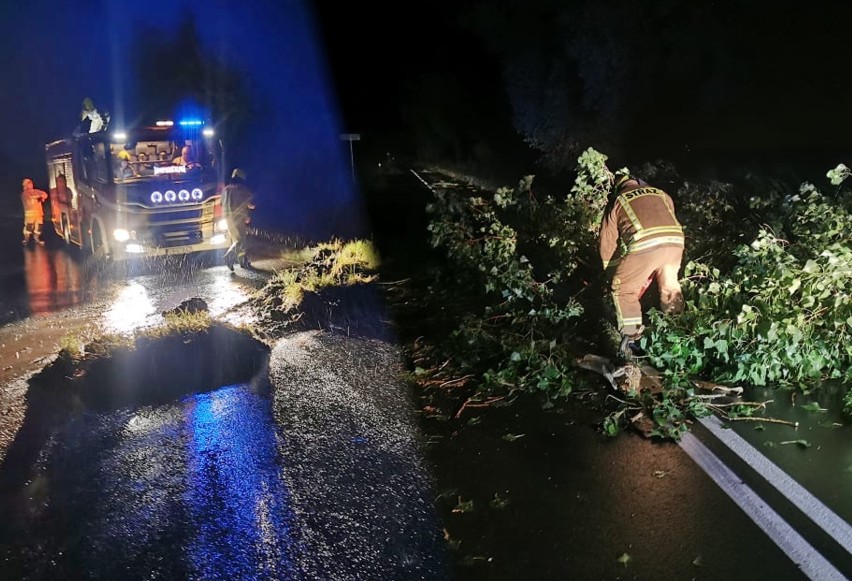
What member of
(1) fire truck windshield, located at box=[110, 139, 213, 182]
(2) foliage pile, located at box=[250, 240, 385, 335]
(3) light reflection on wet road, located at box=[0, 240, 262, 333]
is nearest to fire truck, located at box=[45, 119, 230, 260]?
(1) fire truck windshield, located at box=[110, 139, 213, 182]

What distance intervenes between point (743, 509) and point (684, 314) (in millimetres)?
2033

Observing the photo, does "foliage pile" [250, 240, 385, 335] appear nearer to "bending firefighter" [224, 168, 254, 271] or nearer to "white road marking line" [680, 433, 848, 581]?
"bending firefighter" [224, 168, 254, 271]

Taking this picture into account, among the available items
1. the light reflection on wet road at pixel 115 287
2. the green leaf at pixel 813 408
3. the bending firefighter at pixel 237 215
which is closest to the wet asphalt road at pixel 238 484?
the light reflection on wet road at pixel 115 287

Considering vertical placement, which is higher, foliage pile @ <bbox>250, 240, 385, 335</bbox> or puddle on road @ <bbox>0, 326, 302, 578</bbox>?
foliage pile @ <bbox>250, 240, 385, 335</bbox>

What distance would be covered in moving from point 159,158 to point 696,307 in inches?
326

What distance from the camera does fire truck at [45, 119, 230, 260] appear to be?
9398 millimetres

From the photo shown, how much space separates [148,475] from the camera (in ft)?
12.6

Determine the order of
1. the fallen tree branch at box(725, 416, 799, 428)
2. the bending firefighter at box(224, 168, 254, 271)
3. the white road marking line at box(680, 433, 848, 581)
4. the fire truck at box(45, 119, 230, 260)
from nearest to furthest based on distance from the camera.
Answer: the white road marking line at box(680, 433, 848, 581) < the fallen tree branch at box(725, 416, 799, 428) < the fire truck at box(45, 119, 230, 260) < the bending firefighter at box(224, 168, 254, 271)

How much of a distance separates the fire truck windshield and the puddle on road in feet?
16.1

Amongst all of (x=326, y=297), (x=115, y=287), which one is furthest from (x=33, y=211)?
(x=326, y=297)

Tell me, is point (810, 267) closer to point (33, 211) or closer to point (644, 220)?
point (644, 220)

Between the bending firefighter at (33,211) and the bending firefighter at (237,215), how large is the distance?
5.18 m

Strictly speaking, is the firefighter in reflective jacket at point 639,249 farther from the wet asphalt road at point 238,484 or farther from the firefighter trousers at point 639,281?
the wet asphalt road at point 238,484

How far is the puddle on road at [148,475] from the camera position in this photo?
3104 mm
